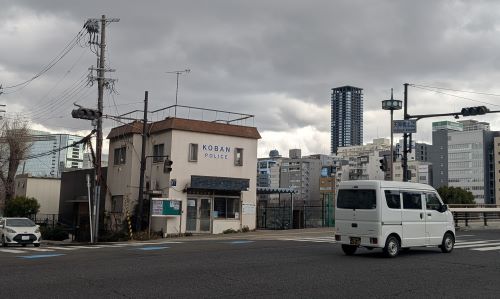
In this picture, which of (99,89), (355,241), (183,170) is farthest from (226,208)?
(355,241)

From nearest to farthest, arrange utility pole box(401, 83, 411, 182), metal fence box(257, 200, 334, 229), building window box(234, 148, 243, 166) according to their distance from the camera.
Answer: utility pole box(401, 83, 411, 182) < building window box(234, 148, 243, 166) < metal fence box(257, 200, 334, 229)

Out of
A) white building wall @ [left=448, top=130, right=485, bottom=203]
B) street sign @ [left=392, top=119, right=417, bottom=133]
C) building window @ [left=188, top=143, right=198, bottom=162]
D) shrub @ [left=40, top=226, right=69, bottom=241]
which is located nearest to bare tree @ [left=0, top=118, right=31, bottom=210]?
shrub @ [left=40, top=226, right=69, bottom=241]

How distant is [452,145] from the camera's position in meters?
162

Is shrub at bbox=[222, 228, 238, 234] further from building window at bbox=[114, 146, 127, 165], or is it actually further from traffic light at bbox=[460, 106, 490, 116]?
traffic light at bbox=[460, 106, 490, 116]

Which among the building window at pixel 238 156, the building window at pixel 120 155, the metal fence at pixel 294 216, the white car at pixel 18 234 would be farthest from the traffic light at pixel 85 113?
the metal fence at pixel 294 216

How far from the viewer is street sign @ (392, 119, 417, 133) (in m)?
31.1

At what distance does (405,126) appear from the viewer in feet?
103

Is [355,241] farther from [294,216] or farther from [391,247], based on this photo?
[294,216]

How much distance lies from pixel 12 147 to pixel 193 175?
81.0 ft

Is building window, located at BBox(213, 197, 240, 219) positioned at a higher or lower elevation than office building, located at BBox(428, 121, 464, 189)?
lower

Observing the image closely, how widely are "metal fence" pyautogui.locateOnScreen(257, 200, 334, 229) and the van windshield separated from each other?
19672 mm

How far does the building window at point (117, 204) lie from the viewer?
36.4 metres

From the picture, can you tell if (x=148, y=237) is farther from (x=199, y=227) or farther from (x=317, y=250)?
(x=317, y=250)

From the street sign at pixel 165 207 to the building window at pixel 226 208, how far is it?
297 centimetres
